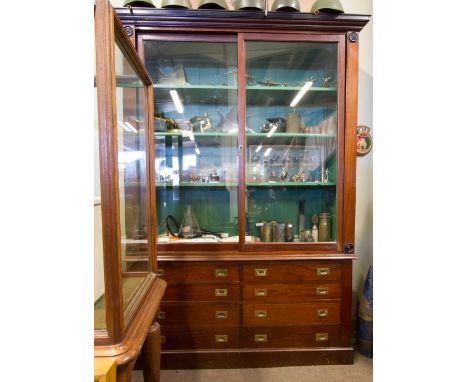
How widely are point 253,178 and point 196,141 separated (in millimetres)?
504

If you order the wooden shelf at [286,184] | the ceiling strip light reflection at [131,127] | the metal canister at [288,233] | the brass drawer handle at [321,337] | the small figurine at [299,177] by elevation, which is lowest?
the brass drawer handle at [321,337]

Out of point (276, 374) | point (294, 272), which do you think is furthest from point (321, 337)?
point (294, 272)

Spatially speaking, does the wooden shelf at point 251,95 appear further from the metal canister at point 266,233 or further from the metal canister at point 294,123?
the metal canister at point 266,233

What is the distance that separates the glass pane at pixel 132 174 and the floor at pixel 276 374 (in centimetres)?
98

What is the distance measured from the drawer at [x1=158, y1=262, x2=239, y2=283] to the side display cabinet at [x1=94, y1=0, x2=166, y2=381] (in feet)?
1.77

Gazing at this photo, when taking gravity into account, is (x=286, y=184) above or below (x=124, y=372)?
above

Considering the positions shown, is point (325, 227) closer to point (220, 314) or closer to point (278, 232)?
point (278, 232)

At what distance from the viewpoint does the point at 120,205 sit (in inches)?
26.1

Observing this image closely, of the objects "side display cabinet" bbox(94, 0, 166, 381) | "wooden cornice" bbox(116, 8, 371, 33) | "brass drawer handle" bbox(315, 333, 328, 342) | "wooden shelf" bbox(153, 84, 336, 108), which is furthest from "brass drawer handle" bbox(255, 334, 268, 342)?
"wooden cornice" bbox(116, 8, 371, 33)

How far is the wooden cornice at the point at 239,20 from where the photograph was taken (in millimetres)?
1339

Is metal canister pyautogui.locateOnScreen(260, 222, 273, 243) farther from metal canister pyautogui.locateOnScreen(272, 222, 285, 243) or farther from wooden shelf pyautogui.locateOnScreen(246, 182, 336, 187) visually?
wooden shelf pyautogui.locateOnScreen(246, 182, 336, 187)

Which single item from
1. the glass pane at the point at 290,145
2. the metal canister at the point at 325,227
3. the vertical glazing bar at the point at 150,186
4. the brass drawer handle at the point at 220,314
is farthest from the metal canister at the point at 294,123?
the brass drawer handle at the point at 220,314
